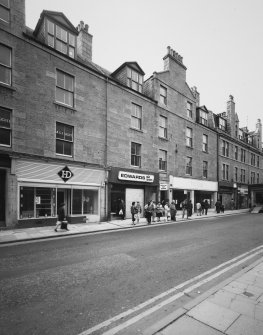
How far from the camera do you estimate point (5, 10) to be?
12.8m

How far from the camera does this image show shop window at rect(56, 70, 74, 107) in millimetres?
15000

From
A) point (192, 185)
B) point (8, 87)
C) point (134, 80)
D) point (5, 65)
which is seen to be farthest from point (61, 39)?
point (192, 185)

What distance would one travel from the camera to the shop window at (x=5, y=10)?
499 inches

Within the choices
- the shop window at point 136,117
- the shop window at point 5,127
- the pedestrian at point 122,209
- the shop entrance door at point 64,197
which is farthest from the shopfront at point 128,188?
the shop window at point 5,127

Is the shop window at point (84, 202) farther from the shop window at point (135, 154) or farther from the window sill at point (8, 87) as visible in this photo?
the window sill at point (8, 87)

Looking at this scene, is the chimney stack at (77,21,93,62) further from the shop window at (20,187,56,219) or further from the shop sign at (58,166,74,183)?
the shop window at (20,187,56,219)

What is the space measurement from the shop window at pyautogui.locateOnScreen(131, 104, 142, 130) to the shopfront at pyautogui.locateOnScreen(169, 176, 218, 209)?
678 cm

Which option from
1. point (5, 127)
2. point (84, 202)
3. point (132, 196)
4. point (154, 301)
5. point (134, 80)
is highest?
point (134, 80)

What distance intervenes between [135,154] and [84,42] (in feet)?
34.6

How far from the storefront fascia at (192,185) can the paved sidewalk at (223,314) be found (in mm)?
18106

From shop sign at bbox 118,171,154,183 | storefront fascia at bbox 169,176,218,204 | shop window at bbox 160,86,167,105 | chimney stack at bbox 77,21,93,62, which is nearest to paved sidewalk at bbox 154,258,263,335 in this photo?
shop sign at bbox 118,171,154,183

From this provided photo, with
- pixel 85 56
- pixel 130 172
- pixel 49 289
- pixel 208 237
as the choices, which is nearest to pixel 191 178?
pixel 130 172

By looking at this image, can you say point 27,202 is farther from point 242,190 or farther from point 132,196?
point 242,190

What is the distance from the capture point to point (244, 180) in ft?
120
